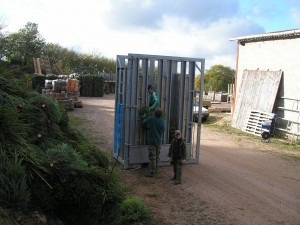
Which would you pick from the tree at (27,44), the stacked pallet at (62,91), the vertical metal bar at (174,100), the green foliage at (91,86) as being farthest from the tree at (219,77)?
the vertical metal bar at (174,100)

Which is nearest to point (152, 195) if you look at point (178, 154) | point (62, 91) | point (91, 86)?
point (178, 154)

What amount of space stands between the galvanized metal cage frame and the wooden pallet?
7.19 m

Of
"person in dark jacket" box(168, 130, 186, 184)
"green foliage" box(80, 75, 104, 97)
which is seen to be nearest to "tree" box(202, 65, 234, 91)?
"green foliage" box(80, 75, 104, 97)

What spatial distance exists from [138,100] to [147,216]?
352 cm

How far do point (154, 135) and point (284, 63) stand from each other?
9460 millimetres

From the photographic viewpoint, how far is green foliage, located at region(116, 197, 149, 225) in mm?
5695

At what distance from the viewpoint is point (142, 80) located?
29.2 feet

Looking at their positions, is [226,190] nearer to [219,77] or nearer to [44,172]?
[44,172]

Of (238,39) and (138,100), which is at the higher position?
(238,39)

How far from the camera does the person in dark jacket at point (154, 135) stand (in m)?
8.52

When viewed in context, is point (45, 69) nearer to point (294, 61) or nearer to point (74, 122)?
point (74, 122)

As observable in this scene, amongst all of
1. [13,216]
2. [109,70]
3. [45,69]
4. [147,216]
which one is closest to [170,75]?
[147,216]

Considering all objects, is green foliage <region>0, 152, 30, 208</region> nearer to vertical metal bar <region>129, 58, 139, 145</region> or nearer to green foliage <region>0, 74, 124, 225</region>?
green foliage <region>0, 74, 124, 225</region>

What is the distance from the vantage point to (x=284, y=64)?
15680 millimetres
